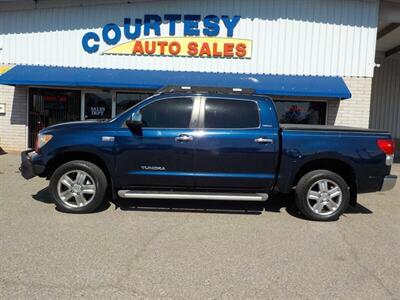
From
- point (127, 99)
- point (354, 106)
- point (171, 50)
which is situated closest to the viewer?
point (354, 106)

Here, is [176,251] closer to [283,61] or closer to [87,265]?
[87,265]

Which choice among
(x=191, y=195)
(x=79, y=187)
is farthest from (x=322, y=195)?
(x=79, y=187)

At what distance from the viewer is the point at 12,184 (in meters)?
8.62

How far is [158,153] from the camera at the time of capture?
6.43 metres

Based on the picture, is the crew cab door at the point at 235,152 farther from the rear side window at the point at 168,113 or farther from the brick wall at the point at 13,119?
the brick wall at the point at 13,119

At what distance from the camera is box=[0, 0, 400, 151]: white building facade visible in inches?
491

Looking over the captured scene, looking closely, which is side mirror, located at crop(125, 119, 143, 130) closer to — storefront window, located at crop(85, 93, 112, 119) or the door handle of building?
the door handle of building

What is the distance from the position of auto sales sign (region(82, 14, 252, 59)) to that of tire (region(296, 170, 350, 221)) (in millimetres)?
7011

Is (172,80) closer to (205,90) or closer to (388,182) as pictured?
(205,90)

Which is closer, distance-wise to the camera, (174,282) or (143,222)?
(174,282)

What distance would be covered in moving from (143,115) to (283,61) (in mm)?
7201

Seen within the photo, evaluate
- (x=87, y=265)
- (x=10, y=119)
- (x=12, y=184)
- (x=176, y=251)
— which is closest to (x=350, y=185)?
(x=176, y=251)

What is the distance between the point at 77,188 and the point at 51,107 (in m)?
7.80

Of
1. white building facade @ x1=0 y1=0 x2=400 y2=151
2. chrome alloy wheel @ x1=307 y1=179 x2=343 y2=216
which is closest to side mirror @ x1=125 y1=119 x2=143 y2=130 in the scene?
chrome alloy wheel @ x1=307 y1=179 x2=343 y2=216
